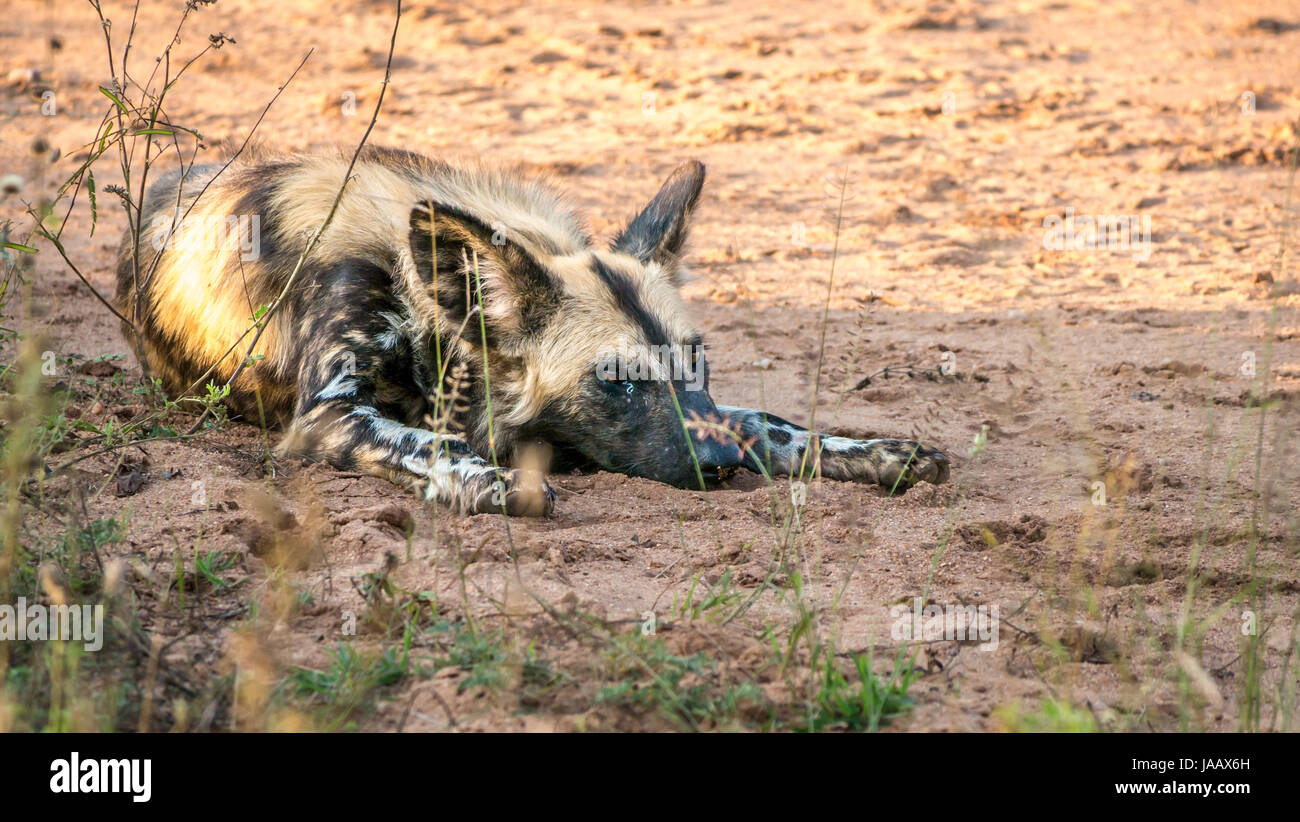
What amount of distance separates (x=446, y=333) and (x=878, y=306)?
9.13 feet

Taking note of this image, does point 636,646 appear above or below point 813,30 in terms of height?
below

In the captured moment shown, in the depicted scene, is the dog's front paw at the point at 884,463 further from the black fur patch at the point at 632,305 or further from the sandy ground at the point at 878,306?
the black fur patch at the point at 632,305

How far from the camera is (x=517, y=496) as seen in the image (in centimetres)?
335

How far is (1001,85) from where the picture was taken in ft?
29.9

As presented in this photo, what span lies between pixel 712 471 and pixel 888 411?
1175 millimetres

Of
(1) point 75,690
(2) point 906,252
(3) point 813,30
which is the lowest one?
(1) point 75,690

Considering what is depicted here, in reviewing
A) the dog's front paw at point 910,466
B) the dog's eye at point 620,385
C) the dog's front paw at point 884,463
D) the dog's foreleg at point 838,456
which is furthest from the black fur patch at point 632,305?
the dog's front paw at point 910,466

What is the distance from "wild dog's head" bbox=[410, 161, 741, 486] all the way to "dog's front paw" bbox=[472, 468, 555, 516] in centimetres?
52

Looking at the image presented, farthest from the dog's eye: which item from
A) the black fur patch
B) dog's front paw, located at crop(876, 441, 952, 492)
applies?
dog's front paw, located at crop(876, 441, 952, 492)

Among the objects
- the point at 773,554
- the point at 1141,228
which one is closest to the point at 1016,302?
the point at 1141,228

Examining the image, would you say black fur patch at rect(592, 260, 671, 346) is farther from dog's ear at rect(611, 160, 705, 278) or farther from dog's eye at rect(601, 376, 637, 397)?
dog's ear at rect(611, 160, 705, 278)

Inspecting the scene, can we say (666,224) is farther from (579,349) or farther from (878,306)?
(878,306)

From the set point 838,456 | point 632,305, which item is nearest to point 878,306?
point 838,456
